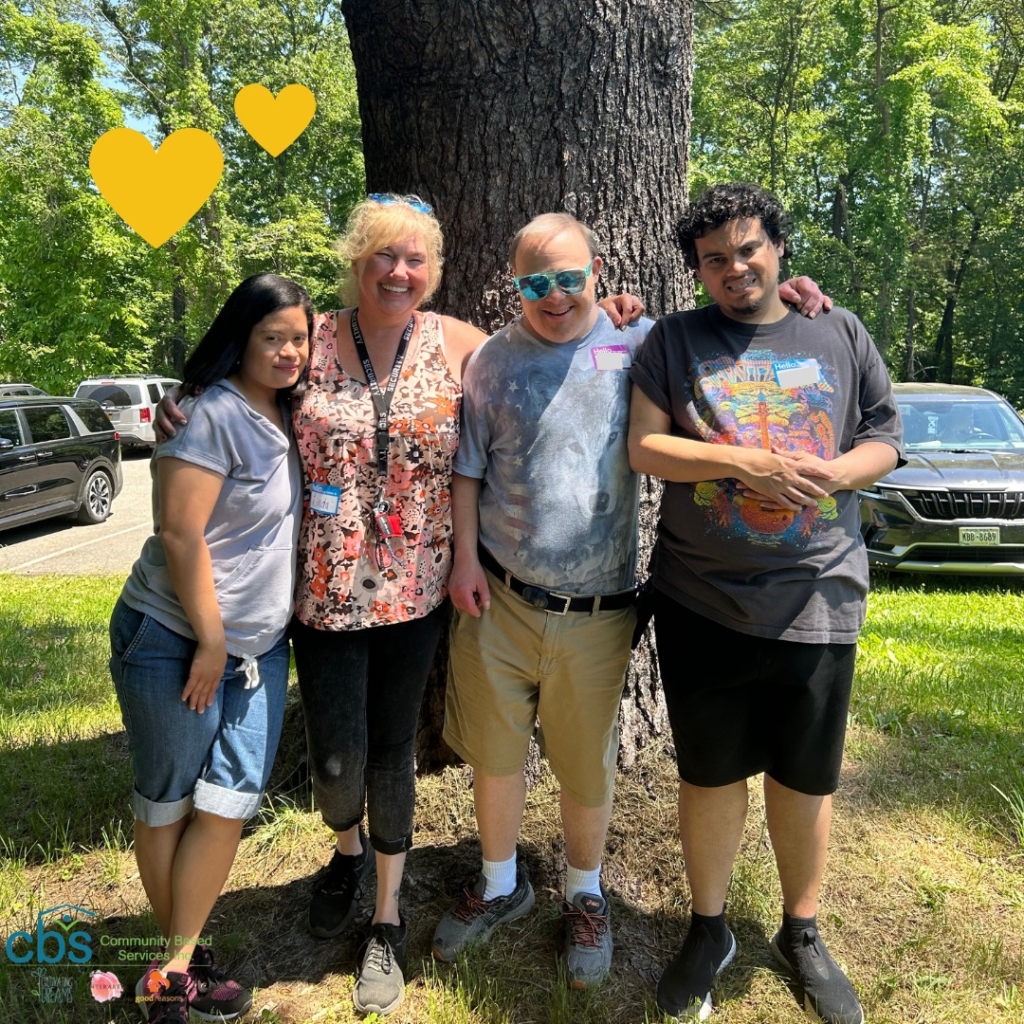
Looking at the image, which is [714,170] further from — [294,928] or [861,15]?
[294,928]

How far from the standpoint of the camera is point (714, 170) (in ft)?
83.9

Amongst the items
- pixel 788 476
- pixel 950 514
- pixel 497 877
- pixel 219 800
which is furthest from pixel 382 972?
pixel 950 514

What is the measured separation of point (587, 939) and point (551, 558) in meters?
1.15

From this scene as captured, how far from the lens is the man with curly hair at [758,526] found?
209 centimetres

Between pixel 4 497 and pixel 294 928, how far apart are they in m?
9.42

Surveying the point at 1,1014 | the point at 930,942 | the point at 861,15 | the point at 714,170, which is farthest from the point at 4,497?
the point at 861,15

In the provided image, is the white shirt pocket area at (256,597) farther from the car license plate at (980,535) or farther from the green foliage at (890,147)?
the green foliage at (890,147)

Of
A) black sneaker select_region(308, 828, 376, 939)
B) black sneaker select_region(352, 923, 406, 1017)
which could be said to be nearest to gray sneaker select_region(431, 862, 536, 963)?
black sneaker select_region(352, 923, 406, 1017)

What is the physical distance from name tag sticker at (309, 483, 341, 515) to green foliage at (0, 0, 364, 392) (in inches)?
569

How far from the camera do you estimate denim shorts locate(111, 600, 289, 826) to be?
2.08m

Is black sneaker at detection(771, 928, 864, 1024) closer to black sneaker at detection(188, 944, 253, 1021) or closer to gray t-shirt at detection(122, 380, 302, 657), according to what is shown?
black sneaker at detection(188, 944, 253, 1021)

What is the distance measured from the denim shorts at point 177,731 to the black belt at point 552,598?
712mm

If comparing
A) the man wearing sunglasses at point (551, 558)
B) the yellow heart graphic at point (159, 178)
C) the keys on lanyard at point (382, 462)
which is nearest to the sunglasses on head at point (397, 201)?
the man wearing sunglasses at point (551, 558)

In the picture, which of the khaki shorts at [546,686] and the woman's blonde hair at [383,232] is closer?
the woman's blonde hair at [383,232]
